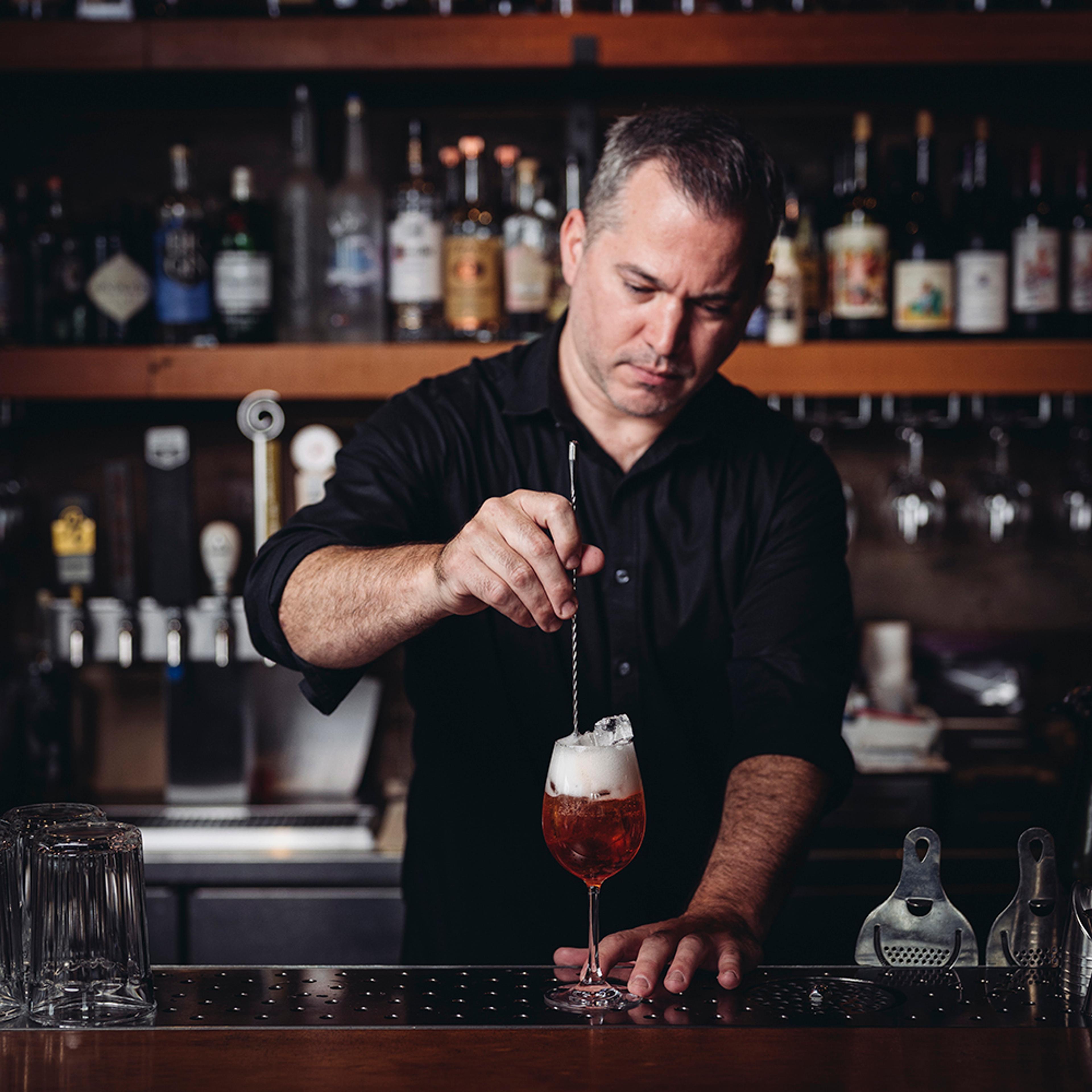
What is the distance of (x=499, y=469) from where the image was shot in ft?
5.35

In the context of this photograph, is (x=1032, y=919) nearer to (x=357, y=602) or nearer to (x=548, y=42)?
(x=357, y=602)

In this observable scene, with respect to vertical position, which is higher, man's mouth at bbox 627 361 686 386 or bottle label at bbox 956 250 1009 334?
bottle label at bbox 956 250 1009 334

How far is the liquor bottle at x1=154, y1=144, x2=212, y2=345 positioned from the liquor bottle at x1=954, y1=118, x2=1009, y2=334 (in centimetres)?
141

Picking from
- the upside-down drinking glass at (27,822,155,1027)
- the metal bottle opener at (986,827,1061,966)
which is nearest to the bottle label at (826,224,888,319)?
the metal bottle opener at (986,827,1061,966)

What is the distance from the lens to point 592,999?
40.1 inches

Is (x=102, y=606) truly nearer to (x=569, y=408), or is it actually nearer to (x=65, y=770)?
(x=65, y=770)

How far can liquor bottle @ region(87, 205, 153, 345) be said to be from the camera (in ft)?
7.90

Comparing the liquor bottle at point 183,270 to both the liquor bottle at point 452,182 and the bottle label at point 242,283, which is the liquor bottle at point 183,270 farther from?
the liquor bottle at point 452,182

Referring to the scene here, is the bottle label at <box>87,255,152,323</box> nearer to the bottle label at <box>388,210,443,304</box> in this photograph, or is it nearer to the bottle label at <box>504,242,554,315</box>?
the bottle label at <box>388,210,443,304</box>

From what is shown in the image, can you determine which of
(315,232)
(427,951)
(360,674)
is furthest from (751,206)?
(315,232)

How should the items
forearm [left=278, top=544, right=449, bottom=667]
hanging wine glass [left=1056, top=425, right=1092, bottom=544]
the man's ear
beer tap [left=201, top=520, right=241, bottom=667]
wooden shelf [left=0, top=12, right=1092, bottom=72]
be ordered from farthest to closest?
hanging wine glass [left=1056, top=425, right=1092, bottom=544] < beer tap [left=201, top=520, right=241, bottom=667] < wooden shelf [left=0, top=12, right=1092, bottom=72] < the man's ear < forearm [left=278, top=544, right=449, bottom=667]

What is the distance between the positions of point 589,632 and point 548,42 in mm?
1197

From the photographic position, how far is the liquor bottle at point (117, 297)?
2.41 meters

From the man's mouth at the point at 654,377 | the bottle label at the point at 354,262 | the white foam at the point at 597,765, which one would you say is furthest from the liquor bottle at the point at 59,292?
the white foam at the point at 597,765
